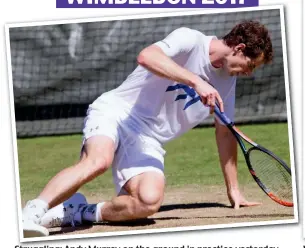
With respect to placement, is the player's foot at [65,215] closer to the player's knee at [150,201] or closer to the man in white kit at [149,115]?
the man in white kit at [149,115]

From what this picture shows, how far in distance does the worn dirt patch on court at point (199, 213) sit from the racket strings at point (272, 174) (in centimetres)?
9

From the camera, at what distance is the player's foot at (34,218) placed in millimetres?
4055

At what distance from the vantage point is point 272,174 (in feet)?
15.0

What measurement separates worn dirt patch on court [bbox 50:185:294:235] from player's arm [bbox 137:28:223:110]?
2.05 ft

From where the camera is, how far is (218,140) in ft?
15.4

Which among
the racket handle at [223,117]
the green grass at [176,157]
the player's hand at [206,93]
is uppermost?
the player's hand at [206,93]

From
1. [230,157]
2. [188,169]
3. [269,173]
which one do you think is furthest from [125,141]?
[188,169]


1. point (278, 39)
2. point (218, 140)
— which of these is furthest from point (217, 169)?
point (278, 39)

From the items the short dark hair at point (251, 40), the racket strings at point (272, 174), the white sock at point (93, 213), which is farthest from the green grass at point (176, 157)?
the short dark hair at point (251, 40)

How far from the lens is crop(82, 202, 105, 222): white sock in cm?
442

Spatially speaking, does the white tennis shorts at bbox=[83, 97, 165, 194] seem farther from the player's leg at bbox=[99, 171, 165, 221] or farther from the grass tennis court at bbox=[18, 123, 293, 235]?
the grass tennis court at bbox=[18, 123, 293, 235]

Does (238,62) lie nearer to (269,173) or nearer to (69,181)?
(269,173)

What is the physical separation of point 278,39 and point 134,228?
385cm

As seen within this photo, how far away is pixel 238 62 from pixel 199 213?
2.79 feet
